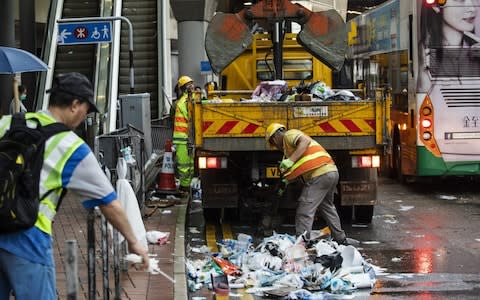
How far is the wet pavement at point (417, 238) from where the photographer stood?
8.12 meters

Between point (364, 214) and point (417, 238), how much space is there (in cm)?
124

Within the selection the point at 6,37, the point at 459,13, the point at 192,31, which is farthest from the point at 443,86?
the point at 192,31

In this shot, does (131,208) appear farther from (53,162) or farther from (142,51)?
(142,51)

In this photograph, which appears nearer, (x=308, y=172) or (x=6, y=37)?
(x=308, y=172)

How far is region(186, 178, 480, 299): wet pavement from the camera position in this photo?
812 centimetres

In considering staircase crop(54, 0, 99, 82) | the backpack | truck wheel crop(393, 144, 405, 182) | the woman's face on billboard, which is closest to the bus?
the woman's face on billboard

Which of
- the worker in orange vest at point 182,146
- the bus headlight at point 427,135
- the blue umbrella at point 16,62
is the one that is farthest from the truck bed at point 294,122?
the bus headlight at point 427,135

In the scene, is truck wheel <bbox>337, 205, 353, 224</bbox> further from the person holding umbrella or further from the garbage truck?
the person holding umbrella

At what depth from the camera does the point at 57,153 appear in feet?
14.0

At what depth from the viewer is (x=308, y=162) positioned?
9.88 meters

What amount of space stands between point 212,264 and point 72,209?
4.19 meters

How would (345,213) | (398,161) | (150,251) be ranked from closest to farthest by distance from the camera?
(150,251) < (345,213) < (398,161)

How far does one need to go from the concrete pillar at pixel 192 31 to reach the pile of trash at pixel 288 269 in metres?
22.5

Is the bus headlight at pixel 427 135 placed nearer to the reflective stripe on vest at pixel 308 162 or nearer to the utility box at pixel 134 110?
the utility box at pixel 134 110
